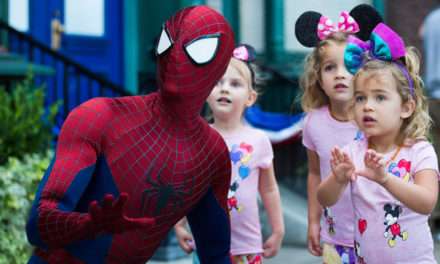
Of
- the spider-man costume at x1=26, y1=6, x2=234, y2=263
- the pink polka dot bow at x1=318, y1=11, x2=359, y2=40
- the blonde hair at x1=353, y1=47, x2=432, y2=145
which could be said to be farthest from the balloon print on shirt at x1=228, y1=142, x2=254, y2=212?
the spider-man costume at x1=26, y1=6, x2=234, y2=263

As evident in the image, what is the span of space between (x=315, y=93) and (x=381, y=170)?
3.99 ft

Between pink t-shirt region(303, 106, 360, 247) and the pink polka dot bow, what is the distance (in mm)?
405

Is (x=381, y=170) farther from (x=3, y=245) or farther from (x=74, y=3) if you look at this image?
(x=74, y=3)

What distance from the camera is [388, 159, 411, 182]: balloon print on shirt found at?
9.74 feet

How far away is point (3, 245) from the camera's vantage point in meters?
4.98

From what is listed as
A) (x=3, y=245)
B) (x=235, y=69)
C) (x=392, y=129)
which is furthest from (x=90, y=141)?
(x=3, y=245)

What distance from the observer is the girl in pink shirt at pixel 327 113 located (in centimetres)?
359

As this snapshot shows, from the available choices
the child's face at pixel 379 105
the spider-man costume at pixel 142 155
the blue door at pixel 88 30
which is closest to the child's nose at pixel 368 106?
the child's face at pixel 379 105

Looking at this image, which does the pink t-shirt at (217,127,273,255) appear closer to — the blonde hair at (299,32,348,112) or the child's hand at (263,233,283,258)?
the child's hand at (263,233,283,258)

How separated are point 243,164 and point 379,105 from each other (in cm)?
106

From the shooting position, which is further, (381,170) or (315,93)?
(315,93)

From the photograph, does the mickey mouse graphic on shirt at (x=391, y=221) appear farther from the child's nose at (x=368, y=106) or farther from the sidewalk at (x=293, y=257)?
the sidewalk at (x=293, y=257)

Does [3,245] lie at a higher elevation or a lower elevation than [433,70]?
lower

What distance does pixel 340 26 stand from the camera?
3.54 m
